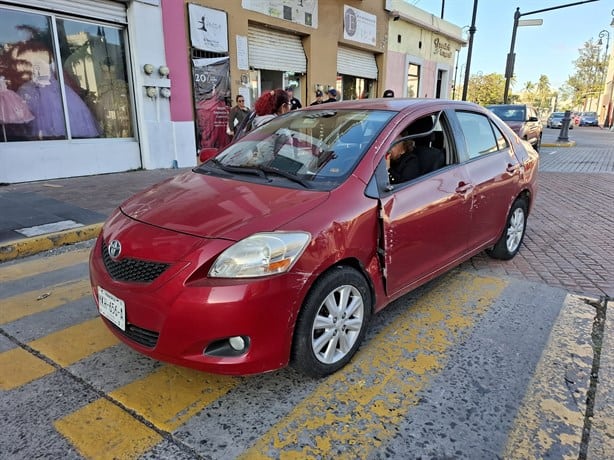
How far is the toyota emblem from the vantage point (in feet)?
7.94

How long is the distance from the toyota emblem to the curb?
2915 millimetres

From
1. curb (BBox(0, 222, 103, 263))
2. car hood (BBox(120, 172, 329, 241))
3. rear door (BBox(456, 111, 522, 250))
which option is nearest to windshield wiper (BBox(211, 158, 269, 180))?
car hood (BBox(120, 172, 329, 241))

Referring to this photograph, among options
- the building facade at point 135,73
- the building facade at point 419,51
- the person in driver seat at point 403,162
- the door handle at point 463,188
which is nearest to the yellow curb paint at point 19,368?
the person in driver seat at point 403,162

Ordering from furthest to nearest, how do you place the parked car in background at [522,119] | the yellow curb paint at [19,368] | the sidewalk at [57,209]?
the parked car in background at [522,119]
the sidewalk at [57,209]
the yellow curb paint at [19,368]

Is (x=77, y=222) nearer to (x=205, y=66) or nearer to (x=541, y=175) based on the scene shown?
(x=205, y=66)

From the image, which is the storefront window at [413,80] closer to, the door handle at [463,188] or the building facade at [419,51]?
the building facade at [419,51]

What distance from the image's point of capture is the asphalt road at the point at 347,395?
209 cm

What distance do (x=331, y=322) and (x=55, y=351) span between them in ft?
6.00

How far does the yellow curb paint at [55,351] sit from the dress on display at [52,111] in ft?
21.2

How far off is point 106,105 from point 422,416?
911 centimetres

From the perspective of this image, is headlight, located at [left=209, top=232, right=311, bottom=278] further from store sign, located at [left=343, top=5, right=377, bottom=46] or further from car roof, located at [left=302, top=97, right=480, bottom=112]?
store sign, located at [left=343, top=5, right=377, bottom=46]

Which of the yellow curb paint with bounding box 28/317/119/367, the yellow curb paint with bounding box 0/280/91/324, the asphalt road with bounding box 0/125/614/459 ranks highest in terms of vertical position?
the asphalt road with bounding box 0/125/614/459

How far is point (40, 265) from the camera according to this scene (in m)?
4.51

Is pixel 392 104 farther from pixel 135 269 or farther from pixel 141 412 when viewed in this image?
pixel 141 412
